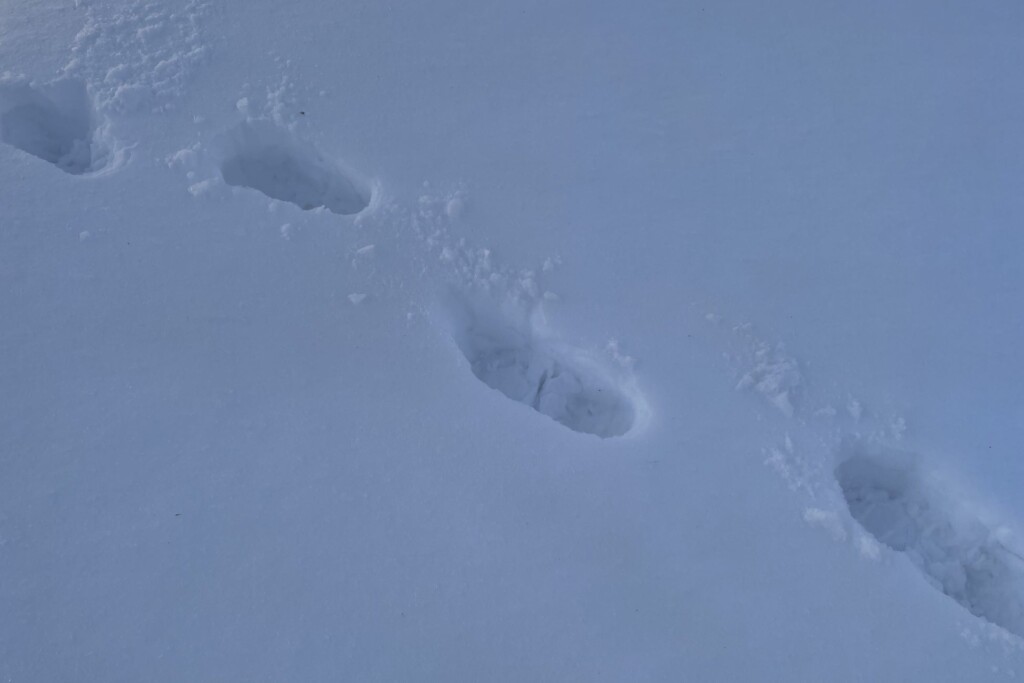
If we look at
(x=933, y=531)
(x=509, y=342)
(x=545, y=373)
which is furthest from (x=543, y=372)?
(x=933, y=531)

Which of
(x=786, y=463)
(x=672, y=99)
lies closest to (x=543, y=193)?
(x=672, y=99)

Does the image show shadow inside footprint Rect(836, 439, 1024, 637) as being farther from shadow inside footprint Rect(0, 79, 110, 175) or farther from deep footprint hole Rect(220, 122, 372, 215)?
shadow inside footprint Rect(0, 79, 110, 175)

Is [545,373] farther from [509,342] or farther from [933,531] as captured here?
[933,531]

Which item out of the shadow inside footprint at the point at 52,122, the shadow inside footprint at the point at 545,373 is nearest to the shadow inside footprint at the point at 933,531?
the shadow inside footprint at the point at 545,373

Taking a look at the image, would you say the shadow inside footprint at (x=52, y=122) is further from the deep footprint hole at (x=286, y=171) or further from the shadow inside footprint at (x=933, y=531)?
the shadow inside footprint at (x=933, y=531)

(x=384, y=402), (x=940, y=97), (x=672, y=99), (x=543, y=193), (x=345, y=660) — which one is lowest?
(x=345, y=660)

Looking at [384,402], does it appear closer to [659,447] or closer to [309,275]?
[309,275]
